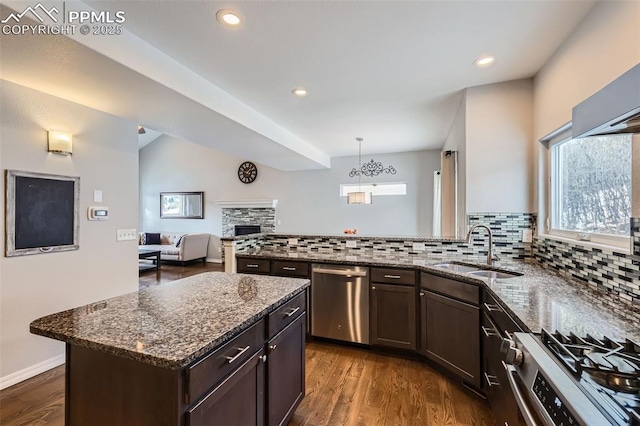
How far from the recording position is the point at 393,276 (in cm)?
257

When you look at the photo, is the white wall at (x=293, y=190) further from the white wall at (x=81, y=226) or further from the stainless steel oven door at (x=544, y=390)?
the stainless steel oven door at (x=544, y=390)

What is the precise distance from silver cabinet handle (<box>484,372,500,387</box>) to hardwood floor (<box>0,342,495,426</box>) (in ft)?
0.91

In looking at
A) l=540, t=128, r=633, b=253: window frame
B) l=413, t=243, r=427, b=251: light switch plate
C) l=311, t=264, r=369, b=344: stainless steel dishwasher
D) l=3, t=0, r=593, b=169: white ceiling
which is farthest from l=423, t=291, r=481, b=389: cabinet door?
l=3, t=0, r=593, b=169: white ceiling

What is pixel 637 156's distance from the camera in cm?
138

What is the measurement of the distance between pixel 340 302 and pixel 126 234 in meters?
2.42

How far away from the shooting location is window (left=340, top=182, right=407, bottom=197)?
20.7ft

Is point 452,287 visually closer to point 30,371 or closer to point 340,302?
point 340,302

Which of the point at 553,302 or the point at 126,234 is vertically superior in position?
the point at 126,234

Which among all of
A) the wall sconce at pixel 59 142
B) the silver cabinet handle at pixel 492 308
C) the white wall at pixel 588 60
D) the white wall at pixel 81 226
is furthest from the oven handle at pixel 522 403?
the wall sconce at pixel 59 142

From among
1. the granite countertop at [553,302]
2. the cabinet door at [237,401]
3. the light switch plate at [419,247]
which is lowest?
the cabinet door at [237,401]

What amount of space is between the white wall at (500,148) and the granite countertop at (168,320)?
2.06m

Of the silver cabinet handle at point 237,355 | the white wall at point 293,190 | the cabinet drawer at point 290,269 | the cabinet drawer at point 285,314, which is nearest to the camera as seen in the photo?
the silver cabinet handle at point 237,355

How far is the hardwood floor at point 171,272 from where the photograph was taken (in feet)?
18.1

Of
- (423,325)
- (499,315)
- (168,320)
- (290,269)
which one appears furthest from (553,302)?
(290,269)
